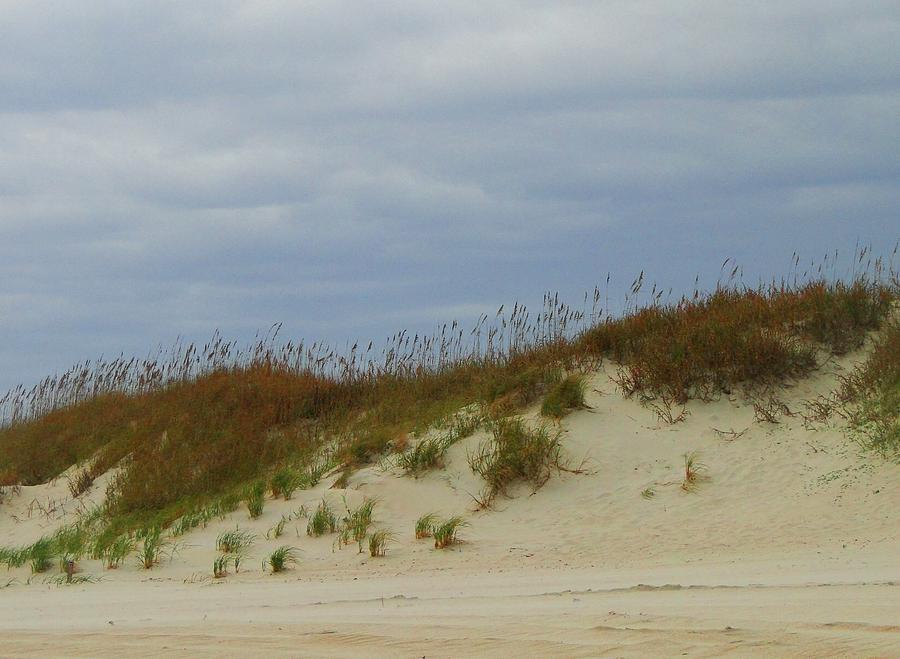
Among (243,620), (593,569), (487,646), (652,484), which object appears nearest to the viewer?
(487,646)

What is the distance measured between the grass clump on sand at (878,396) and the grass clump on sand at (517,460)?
3.71m

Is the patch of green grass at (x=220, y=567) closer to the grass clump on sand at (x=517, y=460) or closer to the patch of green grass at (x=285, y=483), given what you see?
the patch of green grass at (x=285, y=483)

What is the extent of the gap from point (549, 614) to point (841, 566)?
2.96 meters

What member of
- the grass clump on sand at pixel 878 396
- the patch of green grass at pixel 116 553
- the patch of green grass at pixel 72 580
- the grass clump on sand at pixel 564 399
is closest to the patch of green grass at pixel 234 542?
the patch of green grass at pixel 116 553

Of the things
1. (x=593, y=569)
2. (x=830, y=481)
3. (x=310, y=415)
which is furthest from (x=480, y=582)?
(x=310, y=415)

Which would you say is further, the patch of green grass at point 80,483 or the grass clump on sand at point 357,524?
the patch of green grass at point 80,483

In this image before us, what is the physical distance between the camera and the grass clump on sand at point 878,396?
1112 cm

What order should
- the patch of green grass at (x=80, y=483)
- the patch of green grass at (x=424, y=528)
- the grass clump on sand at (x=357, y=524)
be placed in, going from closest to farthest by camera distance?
1. the patch of green grass at (x=424, y=528)
2. the grass clump on sand at (x=357, y=524)
3. the patch of green grass at (x=80, y=483)

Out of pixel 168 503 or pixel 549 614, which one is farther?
pixel 168 503

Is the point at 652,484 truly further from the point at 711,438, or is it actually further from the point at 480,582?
the point at 480,582

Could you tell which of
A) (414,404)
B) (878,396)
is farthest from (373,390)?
(878,396)

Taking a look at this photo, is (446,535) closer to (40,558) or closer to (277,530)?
(277,530)

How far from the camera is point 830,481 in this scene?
428 inches

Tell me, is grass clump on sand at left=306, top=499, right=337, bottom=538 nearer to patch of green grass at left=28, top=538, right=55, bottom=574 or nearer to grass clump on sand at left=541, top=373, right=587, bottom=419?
patch of green grass at left=28, top=538, right=55, bottom=574
